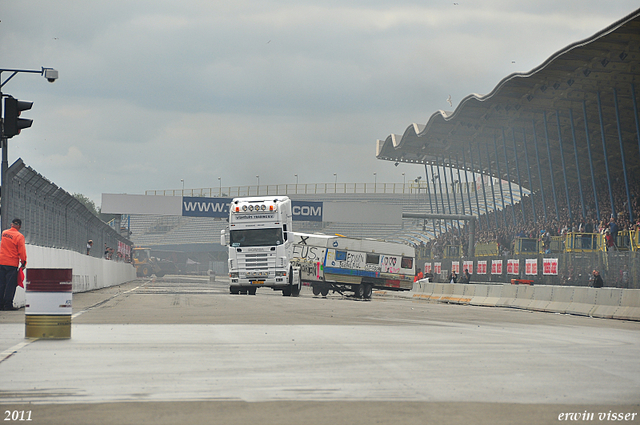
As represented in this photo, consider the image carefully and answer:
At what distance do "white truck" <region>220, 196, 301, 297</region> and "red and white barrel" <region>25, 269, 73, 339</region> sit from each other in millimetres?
20047

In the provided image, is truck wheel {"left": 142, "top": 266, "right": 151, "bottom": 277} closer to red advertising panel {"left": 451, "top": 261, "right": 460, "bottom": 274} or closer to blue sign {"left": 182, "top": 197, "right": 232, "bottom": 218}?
blue sign {"left": 182, "top": 197, "right": 232, "bottom": 218}

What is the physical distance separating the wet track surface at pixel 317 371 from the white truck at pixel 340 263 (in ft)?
76.7

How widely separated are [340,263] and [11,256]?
893 inches

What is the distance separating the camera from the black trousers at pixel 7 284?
1606 centimetres

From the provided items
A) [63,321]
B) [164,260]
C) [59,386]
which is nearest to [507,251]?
[63,321]

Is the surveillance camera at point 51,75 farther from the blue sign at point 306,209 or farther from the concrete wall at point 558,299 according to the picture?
the blue sign at point 306,209

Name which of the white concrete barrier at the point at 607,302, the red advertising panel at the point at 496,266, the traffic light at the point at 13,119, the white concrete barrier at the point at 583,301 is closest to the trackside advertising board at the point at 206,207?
the red advertising panel at the point at 496,266

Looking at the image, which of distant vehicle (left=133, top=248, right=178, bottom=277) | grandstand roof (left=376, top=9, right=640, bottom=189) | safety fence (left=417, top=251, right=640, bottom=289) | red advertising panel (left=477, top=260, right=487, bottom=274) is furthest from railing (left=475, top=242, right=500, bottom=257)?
distant vehicle (left=133, top=248, right=178, bottom=277)

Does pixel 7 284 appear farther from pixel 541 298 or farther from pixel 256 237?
pixel 541 298

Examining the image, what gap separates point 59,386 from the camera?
686 cm

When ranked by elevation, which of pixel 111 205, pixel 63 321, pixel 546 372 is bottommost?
pixel 546 372

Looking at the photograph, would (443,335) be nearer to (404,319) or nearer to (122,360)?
(404,319)

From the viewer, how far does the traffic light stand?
14938 millimetres

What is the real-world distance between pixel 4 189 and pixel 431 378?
13.6m
